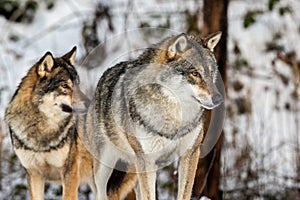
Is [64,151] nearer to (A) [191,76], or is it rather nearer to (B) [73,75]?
(B) [73,75]

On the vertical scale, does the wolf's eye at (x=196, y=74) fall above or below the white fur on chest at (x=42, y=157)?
above

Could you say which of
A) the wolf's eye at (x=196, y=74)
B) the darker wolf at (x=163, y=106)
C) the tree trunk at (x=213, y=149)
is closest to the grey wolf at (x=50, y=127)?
the darker wolf at (x=163, y=106)

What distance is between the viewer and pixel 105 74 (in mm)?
5219

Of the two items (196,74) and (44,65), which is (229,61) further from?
(196,74)

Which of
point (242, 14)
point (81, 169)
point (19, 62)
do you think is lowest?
point (81, 169)

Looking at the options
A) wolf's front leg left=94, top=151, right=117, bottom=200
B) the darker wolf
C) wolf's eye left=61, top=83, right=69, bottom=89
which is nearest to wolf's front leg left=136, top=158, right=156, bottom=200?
the darker wolf

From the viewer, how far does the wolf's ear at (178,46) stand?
4.53 m

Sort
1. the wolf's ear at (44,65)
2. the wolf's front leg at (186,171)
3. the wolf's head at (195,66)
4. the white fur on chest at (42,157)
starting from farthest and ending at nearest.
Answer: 1. the white fur on chest at (42,157)
2. the wolf's ear at (44,65)
3. the wolf's front leg at (186,171)
4. the wolf's head at (195,66)

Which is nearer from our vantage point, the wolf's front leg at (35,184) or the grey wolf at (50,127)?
the grey wolf at (50,127)

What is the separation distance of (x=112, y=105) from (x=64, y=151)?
729 millimetres

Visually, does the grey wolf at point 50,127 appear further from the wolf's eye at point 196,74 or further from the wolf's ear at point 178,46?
the wolf's eye at point 196,74

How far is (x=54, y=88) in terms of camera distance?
5.36m

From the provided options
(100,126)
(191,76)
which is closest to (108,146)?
(100,126)

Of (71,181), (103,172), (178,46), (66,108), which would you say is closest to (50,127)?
(66,108)
